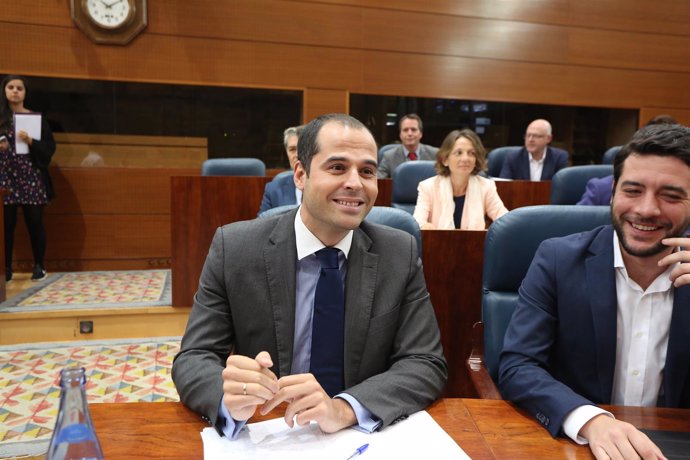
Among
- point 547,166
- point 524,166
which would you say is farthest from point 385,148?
point 547,166

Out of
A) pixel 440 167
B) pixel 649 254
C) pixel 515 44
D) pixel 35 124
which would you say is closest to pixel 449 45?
pixel 515 44

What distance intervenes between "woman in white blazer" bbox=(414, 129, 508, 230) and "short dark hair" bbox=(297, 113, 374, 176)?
2288 millimetres

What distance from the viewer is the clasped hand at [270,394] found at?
92cm

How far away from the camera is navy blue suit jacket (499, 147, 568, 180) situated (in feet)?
16.9

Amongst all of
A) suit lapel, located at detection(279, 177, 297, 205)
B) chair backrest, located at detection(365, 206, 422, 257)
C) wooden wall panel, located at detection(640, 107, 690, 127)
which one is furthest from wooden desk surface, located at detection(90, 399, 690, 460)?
wooden wall panel, located at detection(640, 107, 690, 127)

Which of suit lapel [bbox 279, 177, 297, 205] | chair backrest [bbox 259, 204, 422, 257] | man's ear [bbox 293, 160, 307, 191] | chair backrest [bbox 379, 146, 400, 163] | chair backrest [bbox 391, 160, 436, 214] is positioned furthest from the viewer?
chair backrest [bbox 379, 146, 400, 163]

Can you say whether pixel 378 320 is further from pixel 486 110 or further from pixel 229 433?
pixel 486 110

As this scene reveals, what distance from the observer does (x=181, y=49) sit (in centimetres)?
505

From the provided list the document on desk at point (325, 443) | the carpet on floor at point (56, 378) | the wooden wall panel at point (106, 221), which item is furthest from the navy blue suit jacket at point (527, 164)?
the document on desk at point (325, 443)

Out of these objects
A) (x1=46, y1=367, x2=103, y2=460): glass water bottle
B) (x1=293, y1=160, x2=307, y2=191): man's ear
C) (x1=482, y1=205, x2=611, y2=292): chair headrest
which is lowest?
(x1=46, y1=367, x2=103, y2=460): glass water bottle

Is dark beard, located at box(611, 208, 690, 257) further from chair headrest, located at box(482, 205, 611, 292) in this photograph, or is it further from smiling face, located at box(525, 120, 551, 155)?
smiling face, located at box(525, 120, 551, 155)

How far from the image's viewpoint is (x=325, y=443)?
93cm

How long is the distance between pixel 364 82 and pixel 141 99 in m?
2.20

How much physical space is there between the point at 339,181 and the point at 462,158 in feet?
8.22
